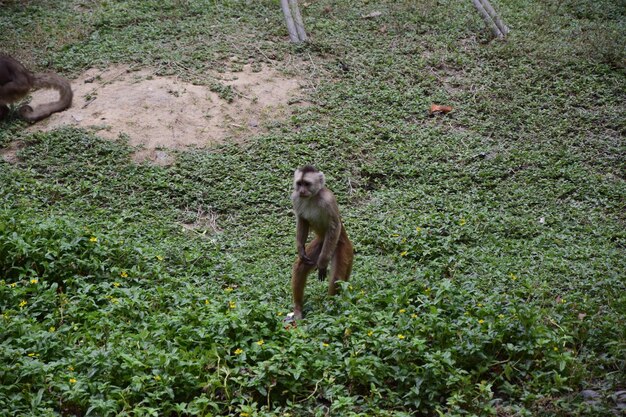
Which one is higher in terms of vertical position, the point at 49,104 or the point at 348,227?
the point at 49,104

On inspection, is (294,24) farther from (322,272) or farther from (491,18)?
(322,272)

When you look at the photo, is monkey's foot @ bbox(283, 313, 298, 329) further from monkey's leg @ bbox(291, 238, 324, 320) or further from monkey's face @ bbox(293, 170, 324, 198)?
monkey's face @ bbox(293, 170, 324, 198)

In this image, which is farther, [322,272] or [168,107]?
[168,107]

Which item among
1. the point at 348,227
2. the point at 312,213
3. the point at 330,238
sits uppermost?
the point at 312,213

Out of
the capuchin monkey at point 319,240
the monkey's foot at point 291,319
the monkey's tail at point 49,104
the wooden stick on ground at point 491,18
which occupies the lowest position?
the wooden stick on ground at point 491,18

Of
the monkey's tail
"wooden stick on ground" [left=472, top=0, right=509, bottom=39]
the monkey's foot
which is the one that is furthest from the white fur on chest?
"wooden stick on ground" [left=472, top=0, right=509, bottom=39]

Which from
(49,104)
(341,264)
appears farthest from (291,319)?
(49,104)

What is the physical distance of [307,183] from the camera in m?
7.59

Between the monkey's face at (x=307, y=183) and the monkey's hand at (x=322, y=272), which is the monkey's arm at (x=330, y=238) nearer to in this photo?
the monkey's hand at (x=322, y=272)

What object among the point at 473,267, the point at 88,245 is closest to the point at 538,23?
the point at 473,267

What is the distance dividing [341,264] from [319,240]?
1.28 feet

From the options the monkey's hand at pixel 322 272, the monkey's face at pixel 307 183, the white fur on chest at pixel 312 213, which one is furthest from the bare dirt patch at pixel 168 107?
the monkey's hand at pixel 322 272

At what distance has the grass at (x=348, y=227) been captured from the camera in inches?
218

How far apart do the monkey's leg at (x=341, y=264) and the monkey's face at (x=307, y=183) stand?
625 mm
